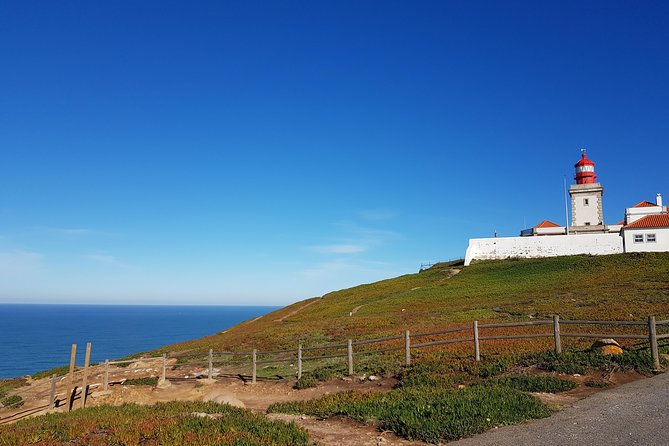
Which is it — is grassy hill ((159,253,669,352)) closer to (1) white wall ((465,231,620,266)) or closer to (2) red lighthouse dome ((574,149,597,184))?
(1) white wall ((465,231,620,266))

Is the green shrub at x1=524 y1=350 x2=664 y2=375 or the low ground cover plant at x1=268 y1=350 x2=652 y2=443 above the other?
the green shrub at x1=524 y1=350 x2=664 y2=375

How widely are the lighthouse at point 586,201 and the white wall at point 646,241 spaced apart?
12242 millimetres

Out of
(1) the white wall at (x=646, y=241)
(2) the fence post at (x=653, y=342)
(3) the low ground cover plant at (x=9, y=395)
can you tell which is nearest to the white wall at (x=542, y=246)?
(1) the white wall at (x=646, y=241)

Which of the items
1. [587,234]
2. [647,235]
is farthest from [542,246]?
[647,235]

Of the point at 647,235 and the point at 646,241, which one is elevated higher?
the point at 647,235

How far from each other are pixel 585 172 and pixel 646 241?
21.3m

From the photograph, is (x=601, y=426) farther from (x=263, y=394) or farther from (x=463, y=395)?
(x=263, y=394)

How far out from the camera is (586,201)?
8206 centimetres

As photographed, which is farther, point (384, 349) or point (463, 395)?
point (384, 349)

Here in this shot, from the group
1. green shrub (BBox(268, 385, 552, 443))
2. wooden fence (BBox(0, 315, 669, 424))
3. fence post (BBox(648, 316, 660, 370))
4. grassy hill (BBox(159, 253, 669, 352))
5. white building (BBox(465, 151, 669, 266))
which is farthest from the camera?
white building (BBox(465, 151, 669, 266))

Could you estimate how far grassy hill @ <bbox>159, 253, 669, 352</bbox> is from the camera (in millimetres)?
33031

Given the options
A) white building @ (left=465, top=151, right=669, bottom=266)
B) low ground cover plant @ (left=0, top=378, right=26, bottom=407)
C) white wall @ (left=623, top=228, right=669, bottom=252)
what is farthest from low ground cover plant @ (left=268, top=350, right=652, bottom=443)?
white building @ (left=465, top=151, right=669, bottom=266)

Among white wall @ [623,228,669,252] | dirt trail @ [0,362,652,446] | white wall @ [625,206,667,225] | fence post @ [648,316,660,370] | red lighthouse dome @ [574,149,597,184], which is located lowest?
dirt trail @ [0,362,652,446]

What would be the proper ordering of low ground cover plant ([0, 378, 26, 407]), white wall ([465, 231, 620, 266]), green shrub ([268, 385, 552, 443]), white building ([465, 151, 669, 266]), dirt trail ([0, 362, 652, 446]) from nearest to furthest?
1. green shrub ([268, 385, 552, 443])
2. dirt trail ([0, 362, 652, 446])
3. low ground cover plant ([0, 378, 26, 407])
4. white building ([465, 151, 669, 266])
5. white wall ([465, 231, 620, 266])
